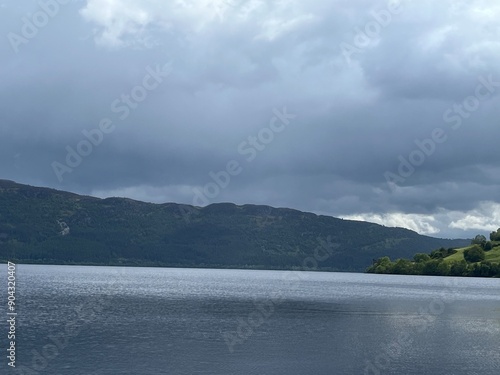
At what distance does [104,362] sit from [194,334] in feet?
96.9

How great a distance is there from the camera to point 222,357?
79625 mm

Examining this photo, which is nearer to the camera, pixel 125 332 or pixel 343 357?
pixel 343 357

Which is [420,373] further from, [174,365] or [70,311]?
[70,311]

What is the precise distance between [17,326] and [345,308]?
89648 millimetres

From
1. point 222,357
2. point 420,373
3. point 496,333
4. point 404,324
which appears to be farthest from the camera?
point 404,324

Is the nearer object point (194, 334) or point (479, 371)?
point (479, 371)

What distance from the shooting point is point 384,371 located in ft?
236

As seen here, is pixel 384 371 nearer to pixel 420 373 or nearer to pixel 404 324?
pixel 420 373

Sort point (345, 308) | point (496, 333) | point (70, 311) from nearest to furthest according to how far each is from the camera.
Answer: point (496, 333) → point (70, 311) → point (345, 308)

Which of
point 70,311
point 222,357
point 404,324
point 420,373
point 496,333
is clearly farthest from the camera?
point 70,311

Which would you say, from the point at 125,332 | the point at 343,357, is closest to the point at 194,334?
the point at 125,332

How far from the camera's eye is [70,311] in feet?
456

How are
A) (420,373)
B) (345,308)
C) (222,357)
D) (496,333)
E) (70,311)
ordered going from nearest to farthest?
1. (420,373)
2. (222,357)
3. (496,333)
4. (70,311)
5. (345,308)

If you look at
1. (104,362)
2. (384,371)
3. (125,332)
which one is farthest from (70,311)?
(384,371)
